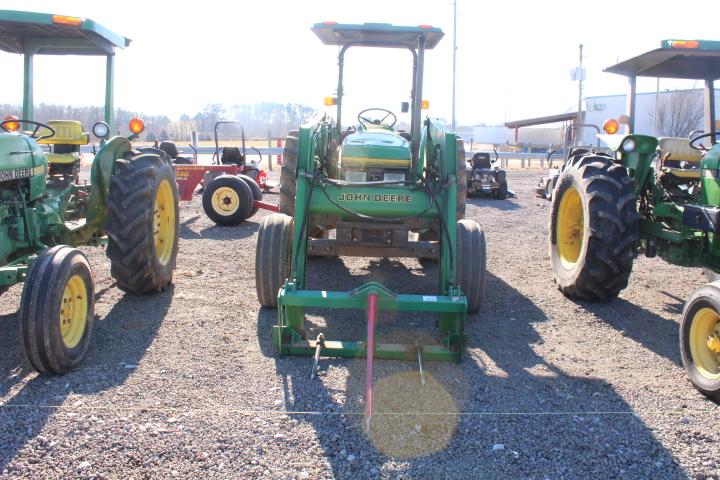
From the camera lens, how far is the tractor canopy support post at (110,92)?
6.64 metres

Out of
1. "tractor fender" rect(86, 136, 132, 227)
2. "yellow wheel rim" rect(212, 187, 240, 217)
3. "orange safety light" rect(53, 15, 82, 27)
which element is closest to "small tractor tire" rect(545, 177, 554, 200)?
"yellow wheel rim" rect(212, 187, 240, 217)

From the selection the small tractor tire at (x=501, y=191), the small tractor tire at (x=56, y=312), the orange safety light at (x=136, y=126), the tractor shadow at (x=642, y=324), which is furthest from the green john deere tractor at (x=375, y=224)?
the small tractor tire at (x=501, y=191)

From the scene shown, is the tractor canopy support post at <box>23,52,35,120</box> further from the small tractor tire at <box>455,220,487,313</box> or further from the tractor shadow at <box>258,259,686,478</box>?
the small tractor tire at <box>455,220,487,313</box>

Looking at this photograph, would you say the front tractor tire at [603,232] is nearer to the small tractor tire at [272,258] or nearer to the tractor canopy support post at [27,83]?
the small tractor tire at [272,258]

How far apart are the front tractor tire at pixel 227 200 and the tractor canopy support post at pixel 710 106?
6663 millimetres

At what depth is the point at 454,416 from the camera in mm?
3799

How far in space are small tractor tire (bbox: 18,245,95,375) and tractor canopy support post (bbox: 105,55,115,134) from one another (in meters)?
2.81

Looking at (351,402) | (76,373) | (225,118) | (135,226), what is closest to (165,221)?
(135,226)

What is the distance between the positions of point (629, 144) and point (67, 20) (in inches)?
207

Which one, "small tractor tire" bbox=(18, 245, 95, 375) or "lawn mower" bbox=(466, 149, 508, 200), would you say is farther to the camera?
"lawn mower" bbox=(466, 149, 508, 200)

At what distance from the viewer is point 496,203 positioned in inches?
603

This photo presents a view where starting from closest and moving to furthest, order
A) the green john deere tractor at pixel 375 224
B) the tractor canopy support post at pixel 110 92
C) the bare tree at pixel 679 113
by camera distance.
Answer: the green john deere tractor at pixel 375 224 → the tractor canopy support post at pixel 110 92 → the bare tree at pixel 679 113

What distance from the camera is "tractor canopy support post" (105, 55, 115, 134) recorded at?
664cm

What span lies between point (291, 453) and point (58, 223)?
3.25 m
